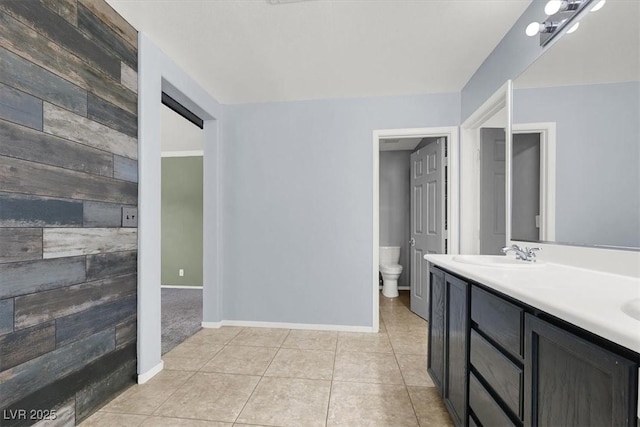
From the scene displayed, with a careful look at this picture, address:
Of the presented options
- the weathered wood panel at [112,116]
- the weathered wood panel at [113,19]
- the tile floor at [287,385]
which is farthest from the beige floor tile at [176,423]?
the weathered wood panel at [113,19]

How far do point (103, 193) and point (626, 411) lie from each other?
2265mm

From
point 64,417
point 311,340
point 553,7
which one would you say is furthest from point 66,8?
point 311,340

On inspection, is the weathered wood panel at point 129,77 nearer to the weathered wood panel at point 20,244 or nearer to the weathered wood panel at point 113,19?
the weathered wood panel at point 113,19

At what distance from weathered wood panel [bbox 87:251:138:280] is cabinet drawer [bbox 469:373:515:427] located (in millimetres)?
2055

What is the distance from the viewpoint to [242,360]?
231 centimetres

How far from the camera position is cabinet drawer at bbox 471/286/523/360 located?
94 centimetres

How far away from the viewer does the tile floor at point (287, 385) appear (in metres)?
1.62

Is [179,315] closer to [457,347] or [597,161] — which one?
[457,347]

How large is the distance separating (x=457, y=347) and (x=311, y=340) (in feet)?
5.23

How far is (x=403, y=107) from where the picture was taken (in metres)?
2.92

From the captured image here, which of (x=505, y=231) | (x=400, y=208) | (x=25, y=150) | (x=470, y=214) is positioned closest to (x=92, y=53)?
(x=25, y=150)

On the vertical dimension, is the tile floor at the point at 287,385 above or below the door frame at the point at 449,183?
below

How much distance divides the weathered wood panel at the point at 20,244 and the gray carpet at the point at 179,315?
153cm

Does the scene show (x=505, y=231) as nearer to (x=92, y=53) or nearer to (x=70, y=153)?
(x=70, y=153)
